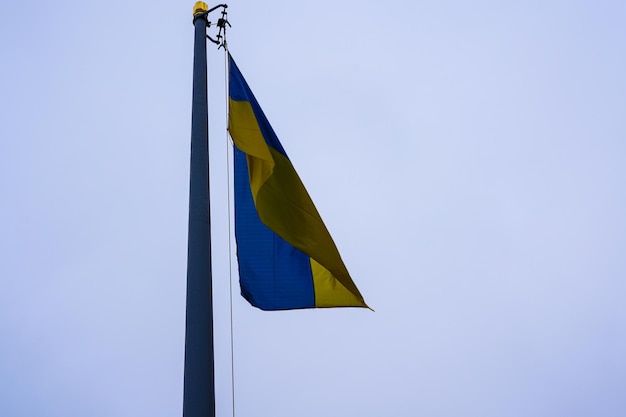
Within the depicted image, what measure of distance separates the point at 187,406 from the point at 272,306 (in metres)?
1.85

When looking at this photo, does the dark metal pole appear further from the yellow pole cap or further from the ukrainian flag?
the yellow pole cap

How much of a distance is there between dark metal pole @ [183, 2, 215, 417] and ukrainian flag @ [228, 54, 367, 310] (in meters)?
0.70

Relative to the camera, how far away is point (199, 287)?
14.3 ft

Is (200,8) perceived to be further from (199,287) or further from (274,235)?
(199,287)

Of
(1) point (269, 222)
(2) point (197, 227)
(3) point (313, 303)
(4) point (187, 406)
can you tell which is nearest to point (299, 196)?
(1) point (269, 222)

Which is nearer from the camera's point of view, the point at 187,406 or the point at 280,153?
the point at 187,406

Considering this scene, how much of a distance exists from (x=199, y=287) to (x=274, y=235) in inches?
64.1

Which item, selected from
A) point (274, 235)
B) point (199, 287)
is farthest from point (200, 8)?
point (199, 287)

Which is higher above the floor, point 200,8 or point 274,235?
point 200,8

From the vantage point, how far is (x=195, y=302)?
169 inches

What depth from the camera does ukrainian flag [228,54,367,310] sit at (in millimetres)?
5680

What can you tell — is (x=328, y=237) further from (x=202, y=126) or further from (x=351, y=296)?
(x=202, y=126)

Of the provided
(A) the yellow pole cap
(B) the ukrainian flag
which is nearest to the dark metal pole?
(B) the ukrainian flag

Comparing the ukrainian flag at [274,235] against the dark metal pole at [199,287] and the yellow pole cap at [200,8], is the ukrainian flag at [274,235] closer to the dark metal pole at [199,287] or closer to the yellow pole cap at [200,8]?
the dark metal pole at [199,287]
